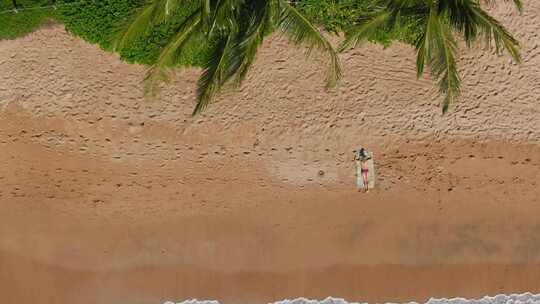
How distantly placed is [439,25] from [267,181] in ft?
13.8

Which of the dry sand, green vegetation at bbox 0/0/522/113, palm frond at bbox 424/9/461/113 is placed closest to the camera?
green vegetation at bbox 0/0/522/113

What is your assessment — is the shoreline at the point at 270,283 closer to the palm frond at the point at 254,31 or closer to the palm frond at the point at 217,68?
the palm frond at the point at 217,68

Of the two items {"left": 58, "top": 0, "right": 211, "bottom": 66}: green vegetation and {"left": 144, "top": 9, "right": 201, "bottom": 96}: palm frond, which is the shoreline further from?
{"left": 144, "top": 9, "right": 201, "bottom": 96}: palm frond

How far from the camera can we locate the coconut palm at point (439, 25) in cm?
857

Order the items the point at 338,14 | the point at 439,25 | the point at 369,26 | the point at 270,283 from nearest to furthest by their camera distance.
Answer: the point at 439,25, the point at 369,26, the point at 338,14, the point at 270,283

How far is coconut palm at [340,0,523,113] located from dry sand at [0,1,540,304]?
1.79m

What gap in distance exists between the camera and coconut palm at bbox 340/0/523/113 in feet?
28.1

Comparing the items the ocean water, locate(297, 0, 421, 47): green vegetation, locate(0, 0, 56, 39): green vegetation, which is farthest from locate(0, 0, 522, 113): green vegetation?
the ocean water

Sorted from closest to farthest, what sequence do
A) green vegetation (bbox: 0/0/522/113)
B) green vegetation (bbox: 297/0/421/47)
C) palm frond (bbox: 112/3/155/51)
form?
palm frond (bbox: 112/3/155/51) → green vegetation (bbox: 0/0/522/113) → green vegetation (bbox: 297/0/421/47)

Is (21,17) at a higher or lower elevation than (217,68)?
higher

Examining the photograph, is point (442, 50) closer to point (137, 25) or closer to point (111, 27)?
point (137, 25)

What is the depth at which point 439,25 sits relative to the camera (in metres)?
8.59

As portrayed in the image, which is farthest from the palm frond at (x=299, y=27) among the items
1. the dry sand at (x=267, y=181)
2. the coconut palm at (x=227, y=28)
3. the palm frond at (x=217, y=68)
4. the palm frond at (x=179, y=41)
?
the dry sand at (x=267, y=181)

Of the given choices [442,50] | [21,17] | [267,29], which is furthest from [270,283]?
[21,17]
